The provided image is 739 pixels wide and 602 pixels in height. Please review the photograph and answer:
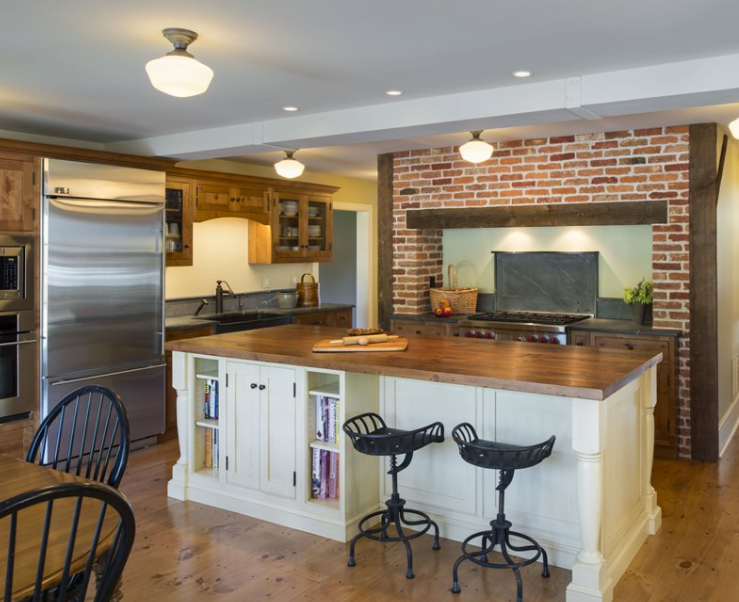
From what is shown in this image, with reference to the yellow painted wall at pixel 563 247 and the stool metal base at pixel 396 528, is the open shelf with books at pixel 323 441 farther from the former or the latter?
the yellow painted wall at pixel 563 247

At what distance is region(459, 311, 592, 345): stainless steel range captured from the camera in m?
5.16

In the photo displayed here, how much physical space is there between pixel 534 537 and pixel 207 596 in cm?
147

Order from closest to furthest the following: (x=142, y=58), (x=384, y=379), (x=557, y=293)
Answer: (x=142, y=58), (x=384, y=379), (x=557, y=293)

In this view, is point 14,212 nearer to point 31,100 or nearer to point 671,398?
point 31,100

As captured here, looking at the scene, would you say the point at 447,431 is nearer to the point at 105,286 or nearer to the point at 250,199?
the point at 105,286

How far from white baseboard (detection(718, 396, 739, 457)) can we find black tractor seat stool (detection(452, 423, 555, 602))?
2515 mm

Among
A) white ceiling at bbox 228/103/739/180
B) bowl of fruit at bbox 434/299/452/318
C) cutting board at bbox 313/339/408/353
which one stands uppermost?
white ceiling at bbox 228/103/739/180

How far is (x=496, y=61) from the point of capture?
3.14m

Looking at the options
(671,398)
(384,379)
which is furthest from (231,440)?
(671,398)

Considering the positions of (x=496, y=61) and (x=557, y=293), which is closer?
(x=496, y=61)

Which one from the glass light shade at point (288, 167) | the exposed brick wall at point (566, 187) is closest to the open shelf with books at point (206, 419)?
the glass light shade at point (288, 167)

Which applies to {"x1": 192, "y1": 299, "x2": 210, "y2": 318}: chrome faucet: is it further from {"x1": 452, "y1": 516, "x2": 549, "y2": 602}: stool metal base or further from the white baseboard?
the white baseboard

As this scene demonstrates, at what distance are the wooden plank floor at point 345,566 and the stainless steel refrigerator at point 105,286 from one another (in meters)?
1.15

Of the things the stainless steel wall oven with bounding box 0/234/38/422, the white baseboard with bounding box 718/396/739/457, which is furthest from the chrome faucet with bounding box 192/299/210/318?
the white baseboard with bounding box 718/396/739/457
